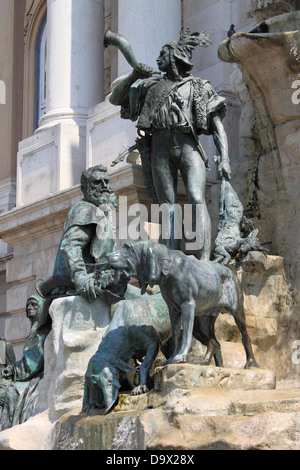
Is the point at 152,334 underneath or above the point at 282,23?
underneath

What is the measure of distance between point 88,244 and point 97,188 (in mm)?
536

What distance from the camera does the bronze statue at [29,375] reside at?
984 centimetres

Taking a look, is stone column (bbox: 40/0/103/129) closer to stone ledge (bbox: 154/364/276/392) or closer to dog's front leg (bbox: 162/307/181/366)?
dog's front leg (bbox: 162/307/181/366)

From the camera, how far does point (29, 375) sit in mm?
10070

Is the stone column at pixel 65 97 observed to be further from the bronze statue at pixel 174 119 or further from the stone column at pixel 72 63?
the bronze statue at pixel 174 119

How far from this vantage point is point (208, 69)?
13.3 meters

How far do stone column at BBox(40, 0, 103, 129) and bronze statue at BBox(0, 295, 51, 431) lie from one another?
4.22 meters

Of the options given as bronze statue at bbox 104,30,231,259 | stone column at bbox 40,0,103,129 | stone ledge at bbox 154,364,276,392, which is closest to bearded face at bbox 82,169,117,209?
bronze statue at bbox 104,30,231,259

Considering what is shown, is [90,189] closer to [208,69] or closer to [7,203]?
[208,69]

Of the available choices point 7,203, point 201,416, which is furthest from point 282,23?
point 7,203

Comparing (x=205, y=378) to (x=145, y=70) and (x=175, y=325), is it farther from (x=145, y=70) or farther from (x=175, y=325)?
(x=145, y=70)

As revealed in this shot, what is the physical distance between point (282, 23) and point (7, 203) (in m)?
7.08

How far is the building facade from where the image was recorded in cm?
1258
